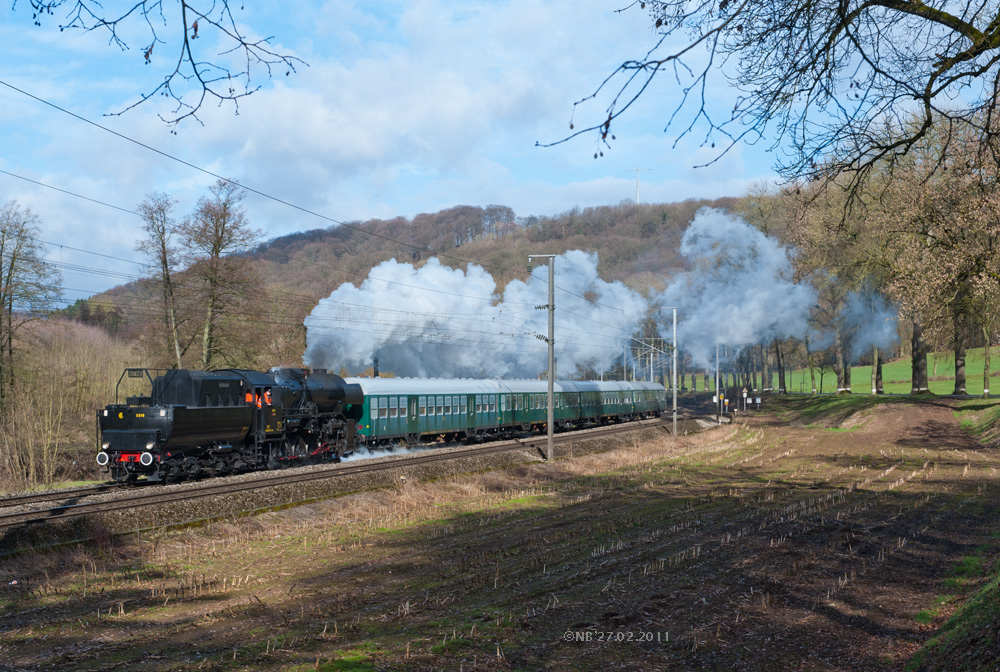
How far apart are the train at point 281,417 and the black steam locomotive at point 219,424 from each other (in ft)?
0.12

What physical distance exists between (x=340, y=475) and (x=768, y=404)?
6676cm

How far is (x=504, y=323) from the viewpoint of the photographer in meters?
81.1

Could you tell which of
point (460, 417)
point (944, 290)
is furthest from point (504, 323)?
point (944, 290)

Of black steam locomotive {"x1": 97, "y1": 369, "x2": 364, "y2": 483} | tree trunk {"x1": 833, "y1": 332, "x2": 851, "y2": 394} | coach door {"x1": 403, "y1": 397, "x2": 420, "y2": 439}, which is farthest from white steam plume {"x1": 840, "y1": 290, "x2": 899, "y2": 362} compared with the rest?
black steam locomotive {"x1": 97, "y1": 369, "x2": 364, "y2": 483}

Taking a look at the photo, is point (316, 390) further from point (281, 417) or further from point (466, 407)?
point (466, 407)

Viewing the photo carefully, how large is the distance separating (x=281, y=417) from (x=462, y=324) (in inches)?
1902

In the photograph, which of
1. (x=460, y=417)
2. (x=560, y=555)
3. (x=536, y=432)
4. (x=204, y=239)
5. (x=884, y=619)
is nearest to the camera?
(x=884, y=619)

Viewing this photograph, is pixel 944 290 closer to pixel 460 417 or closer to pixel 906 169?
pixel 906 169

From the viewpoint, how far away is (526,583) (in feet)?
41.7

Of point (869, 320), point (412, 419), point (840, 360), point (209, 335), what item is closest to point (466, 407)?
point (412, 419)

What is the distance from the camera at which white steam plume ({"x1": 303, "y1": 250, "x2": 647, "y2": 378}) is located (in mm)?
60625

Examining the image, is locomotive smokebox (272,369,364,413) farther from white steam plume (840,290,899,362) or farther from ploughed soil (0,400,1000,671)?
white steam plume (840,290,899,362)

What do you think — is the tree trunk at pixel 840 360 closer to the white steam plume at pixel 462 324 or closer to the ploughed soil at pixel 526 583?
the white steam plume at pixel 462 324

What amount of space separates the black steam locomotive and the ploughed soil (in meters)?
5.28
